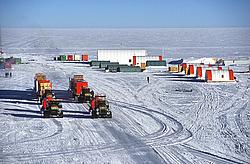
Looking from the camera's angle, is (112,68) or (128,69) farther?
(112,68)

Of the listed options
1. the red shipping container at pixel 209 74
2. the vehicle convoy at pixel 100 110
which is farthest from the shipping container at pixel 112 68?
the vehicle convoy at pixel 100 110

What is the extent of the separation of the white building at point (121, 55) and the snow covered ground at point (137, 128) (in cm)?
1872

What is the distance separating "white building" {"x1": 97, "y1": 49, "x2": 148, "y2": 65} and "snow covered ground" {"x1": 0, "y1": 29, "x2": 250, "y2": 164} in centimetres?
1872

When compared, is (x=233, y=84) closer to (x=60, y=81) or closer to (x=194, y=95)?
(x=194, y=95)

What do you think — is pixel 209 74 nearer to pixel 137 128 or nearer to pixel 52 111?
pixel 137 128

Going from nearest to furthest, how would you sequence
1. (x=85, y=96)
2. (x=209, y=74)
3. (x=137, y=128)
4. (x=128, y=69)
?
(x=137, y=128) < (x=85, y=96) < (x=209, y=74) < (x=128, y=69)

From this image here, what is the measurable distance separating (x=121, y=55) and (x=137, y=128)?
33.2m

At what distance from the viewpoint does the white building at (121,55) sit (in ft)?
171

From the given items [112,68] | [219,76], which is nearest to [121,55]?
[112,68]

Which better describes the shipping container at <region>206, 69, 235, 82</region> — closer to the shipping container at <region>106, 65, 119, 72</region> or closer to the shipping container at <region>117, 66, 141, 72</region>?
the shipping container at <region>117, 66, 141, 72</region>

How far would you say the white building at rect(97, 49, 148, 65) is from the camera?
2048 inches

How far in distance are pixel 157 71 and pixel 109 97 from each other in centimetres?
1762

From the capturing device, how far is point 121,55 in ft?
172

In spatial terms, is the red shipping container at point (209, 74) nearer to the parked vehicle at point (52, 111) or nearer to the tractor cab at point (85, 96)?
the tractor cab at point (85, 96)
